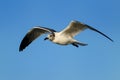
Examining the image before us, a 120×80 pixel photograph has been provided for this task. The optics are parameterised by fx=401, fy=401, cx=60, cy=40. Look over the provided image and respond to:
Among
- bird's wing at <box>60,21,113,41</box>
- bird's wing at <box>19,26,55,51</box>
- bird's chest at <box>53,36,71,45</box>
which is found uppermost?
bird's wing at <box>19,26,55,51</box>

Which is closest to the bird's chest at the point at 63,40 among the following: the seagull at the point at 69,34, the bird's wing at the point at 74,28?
the seagull at the point at 69,34

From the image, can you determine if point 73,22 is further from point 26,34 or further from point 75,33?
point 26,34

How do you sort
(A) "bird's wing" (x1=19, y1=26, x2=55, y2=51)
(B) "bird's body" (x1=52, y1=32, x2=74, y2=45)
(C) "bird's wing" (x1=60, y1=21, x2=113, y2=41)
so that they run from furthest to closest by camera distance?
(A) "bird's wing" (x1=19, y1=26, x2=55, y2=51), (B) "bird's body" (x1=52, y1=32, x2=74, y2=45), (C) "bird's wing" (x1=60, y1=21, x2=113, y2=41)

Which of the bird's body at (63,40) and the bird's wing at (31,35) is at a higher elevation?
the bird's wing at (31,35)

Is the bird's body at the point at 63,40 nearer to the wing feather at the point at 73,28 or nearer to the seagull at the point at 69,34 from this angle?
the seagull at the point at 69,34

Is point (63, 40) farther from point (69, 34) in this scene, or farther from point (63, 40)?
point (69, 34)

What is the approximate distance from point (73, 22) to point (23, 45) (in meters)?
3.96

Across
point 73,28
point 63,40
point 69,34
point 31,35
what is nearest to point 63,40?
point 63,40

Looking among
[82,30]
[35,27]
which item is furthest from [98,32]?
[35,27]

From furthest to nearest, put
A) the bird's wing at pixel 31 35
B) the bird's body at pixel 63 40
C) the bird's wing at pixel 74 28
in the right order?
the bird's wing at pixel 31 35 → the bird's body at pixel 63 40 → the bird's wing at pixel 74 28

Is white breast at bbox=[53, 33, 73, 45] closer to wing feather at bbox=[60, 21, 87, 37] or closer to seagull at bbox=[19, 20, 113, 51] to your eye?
seagull at bbox=[19, 20, 113, 51]

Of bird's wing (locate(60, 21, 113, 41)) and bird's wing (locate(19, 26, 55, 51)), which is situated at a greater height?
bird's wing (locate(19, 26, 55, 51))

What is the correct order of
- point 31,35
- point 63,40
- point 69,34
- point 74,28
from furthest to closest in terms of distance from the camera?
1. point 31,35
2. point 69,34
3. point 63,40
4. point 74,28

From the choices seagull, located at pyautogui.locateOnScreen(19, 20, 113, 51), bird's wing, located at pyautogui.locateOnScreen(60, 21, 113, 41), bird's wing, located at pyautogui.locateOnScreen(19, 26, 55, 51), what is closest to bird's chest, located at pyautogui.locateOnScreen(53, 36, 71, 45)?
seagull, located at pyautogui.locateOnScreen(19, 20, 113, 51)
